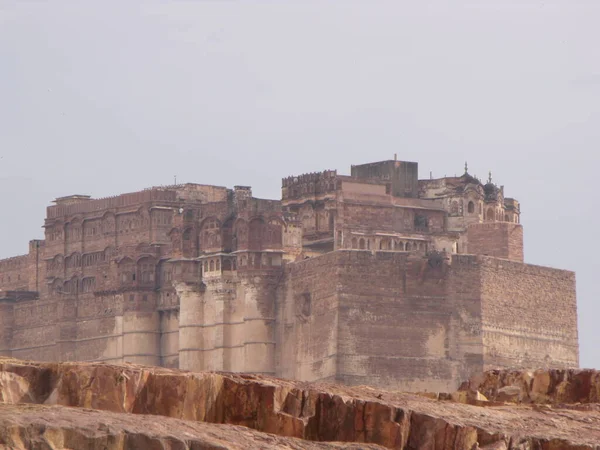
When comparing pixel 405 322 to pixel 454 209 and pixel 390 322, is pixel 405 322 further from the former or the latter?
pixel 454 209

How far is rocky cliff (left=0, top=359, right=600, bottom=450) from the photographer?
2880 cm

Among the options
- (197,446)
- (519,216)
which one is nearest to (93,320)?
(519,216)

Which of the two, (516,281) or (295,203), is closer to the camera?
(516,281)

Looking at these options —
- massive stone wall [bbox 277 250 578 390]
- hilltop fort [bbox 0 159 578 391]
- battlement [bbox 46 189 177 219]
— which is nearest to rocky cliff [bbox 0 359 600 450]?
massive stone wall [bbox 277 250 578 390]

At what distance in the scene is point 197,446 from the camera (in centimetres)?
2916

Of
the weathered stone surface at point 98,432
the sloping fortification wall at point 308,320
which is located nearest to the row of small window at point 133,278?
the sloping fortification wall at point 308,320

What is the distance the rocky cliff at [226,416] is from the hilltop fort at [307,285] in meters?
52.3

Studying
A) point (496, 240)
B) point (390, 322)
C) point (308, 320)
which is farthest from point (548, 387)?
point (496, 240)

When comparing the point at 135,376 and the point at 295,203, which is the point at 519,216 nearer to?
the point at 295,203

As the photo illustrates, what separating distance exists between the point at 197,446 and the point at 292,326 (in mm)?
62548

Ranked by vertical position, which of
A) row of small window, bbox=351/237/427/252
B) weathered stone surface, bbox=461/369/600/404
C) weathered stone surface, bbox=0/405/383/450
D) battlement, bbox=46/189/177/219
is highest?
battlement, bbox=46/189/177/219

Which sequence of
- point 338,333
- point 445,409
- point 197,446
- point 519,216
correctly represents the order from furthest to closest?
point 519,216, point 338,333, point 445,409, point 197,446

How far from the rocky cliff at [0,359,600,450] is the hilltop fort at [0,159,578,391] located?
52.3 metres

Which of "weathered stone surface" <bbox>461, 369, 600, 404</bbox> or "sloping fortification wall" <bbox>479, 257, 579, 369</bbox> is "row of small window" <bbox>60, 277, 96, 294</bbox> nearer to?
"sloping fortification wall" <bbox>479, 257, 579, 369</bbox>
